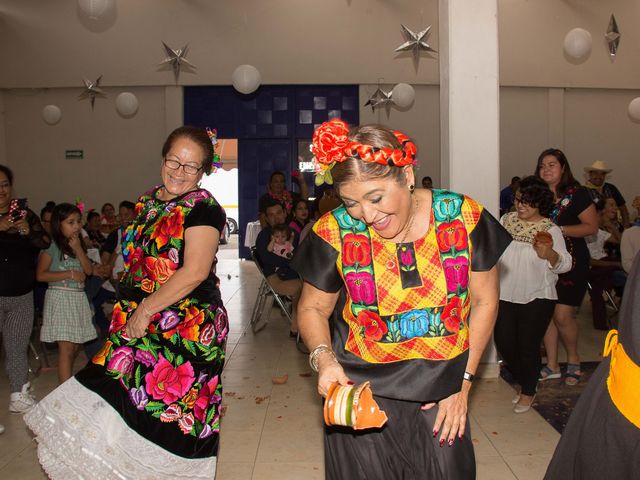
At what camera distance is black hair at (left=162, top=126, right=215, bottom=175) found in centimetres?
279

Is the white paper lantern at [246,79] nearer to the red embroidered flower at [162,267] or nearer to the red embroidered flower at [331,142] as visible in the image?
the red embroidered flower at [162,267]

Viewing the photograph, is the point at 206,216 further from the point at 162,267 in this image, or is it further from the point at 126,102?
the point at 126,102

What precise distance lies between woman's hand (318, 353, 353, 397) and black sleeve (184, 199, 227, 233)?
→ 932 mm

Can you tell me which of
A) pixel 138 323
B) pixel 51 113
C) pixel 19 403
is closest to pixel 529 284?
pixel 138 323

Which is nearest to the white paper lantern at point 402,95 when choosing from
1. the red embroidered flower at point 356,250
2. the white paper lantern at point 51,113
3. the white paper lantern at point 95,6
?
the white paper lantern at point 95,6

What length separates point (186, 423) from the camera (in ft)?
8.52

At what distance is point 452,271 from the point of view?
1974 mm

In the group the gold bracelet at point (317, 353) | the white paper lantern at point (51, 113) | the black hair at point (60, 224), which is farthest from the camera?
the white paper lantern at point (51, 113)

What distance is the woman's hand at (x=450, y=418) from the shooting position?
196 cm

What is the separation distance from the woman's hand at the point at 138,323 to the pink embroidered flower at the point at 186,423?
0.37 m

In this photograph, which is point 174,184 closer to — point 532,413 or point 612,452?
point 612,452

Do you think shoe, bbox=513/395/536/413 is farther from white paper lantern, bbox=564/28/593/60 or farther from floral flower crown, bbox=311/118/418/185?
white paper lantern, bbox=564/28/593/60

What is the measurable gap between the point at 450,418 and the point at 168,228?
133 cm

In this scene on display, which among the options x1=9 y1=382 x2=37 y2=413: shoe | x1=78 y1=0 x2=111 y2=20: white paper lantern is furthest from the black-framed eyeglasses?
x1=78 y1=0 x2=111 y2=20: white paper lantern
